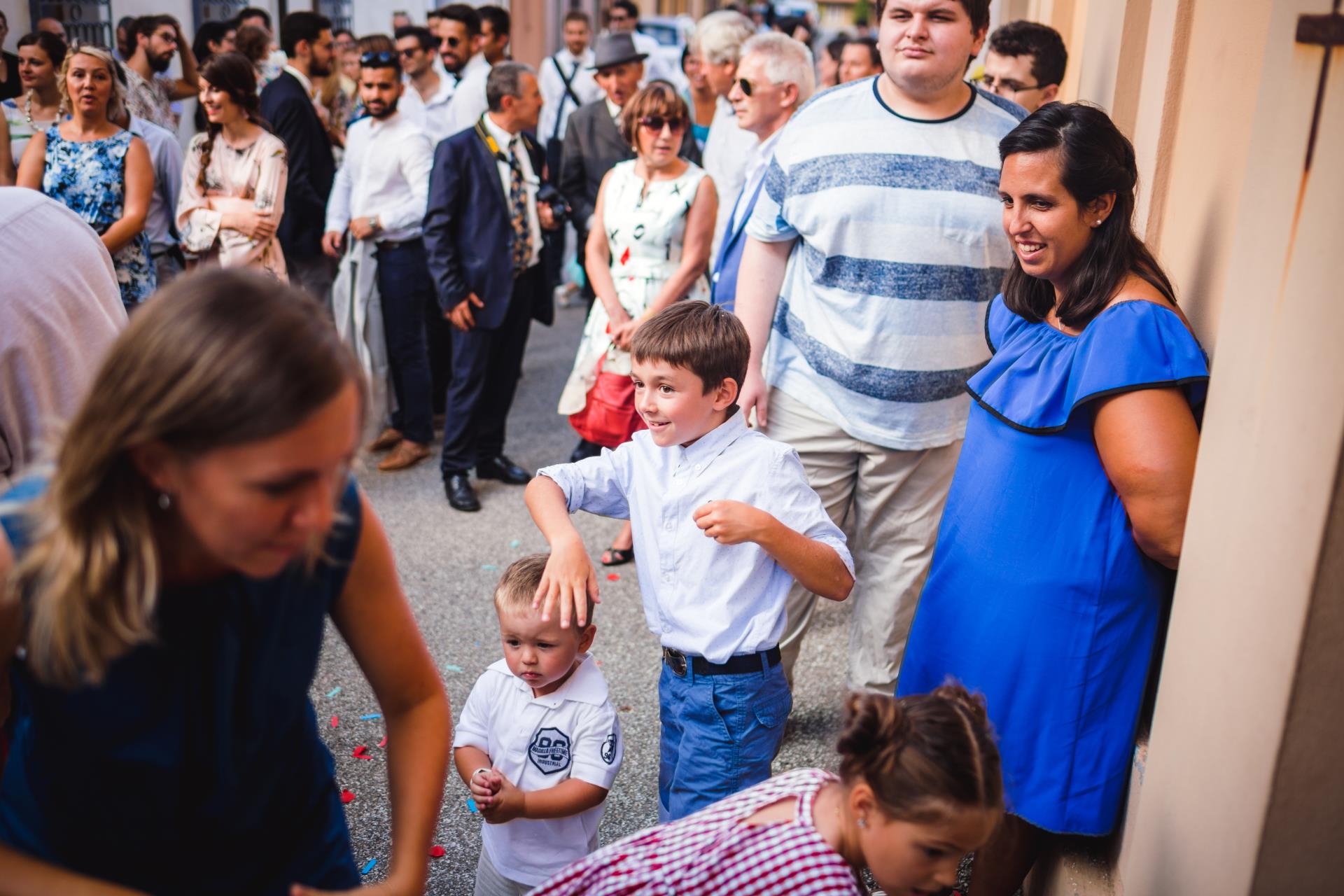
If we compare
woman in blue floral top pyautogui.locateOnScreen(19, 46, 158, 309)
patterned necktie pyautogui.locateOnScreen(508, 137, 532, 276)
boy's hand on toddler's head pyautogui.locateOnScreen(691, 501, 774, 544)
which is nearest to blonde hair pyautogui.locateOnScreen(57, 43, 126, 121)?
woman in blue floral top pyautogui.locateOnScreen(19, 46, 158, 309)

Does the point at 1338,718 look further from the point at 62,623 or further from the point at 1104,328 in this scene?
the point at 62,623

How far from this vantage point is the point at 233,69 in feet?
17.9

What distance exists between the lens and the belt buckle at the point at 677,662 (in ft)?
7.88

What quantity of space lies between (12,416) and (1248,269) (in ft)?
6.89

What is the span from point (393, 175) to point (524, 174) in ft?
2.57

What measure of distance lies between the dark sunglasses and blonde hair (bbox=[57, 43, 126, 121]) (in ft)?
8.22

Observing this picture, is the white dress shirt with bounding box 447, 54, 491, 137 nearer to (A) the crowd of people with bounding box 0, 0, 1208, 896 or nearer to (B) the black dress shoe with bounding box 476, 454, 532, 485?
(B) the black dress shoe with bounding box 476, 454, 532, 485

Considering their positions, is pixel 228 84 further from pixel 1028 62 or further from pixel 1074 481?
pixel 1074 481

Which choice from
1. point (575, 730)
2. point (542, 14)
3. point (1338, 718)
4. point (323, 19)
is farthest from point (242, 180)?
point (542, 14)

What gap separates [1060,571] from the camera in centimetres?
220

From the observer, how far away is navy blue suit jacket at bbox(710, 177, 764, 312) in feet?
12.9

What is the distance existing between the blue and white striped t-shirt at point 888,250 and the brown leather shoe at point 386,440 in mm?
3902

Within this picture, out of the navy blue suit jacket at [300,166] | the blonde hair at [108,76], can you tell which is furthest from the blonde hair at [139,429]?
the navy blue suit jacket at [300,166]

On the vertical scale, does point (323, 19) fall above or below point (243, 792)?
above
